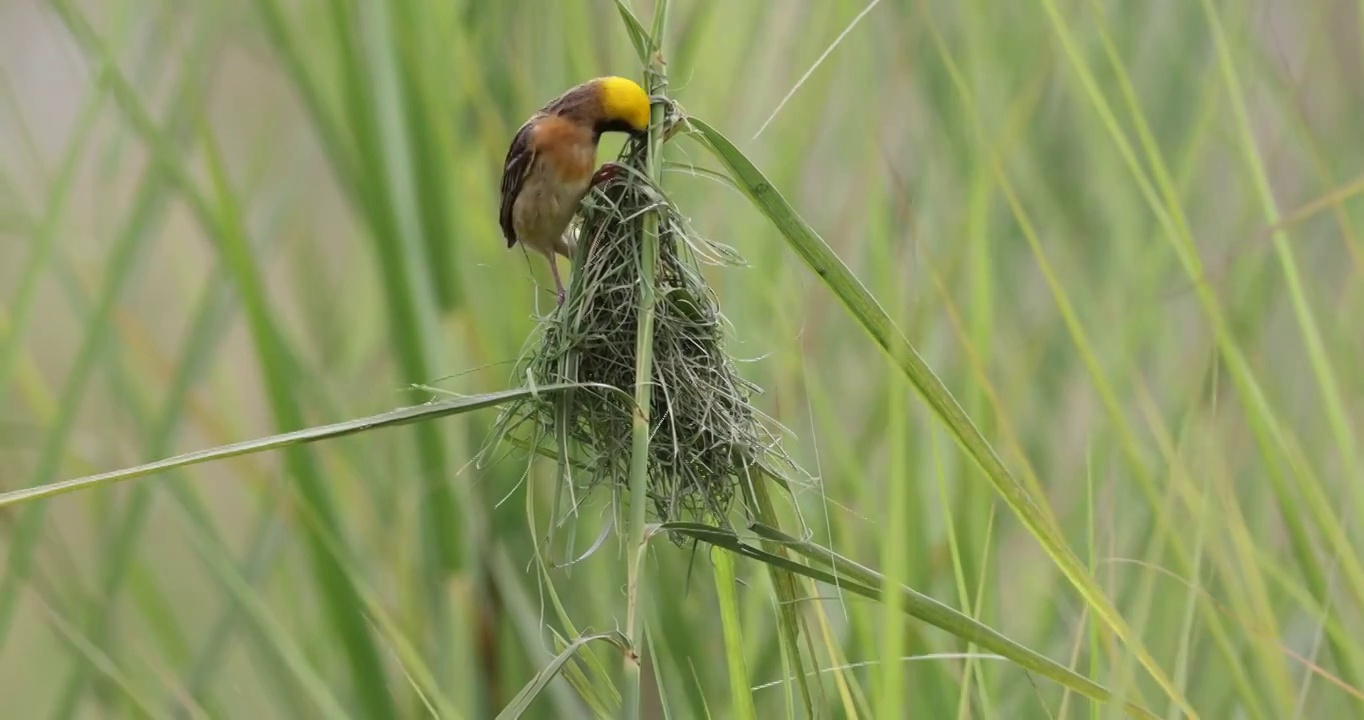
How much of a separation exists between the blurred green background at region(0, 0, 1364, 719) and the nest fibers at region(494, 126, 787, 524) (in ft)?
0.13

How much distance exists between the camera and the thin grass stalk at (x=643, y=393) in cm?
52

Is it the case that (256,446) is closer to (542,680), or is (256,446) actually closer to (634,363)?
(542,680)

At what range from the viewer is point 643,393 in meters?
0.57

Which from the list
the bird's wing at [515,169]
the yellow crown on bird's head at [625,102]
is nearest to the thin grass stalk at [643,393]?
the yellow crown on bird's head at [625,102]

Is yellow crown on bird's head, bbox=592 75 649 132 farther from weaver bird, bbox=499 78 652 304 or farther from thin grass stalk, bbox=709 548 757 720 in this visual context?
thin grass stalk, bbox=709 548 757 720

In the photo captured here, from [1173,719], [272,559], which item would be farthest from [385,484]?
[1173,719]

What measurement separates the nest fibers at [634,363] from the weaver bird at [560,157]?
0.11ft

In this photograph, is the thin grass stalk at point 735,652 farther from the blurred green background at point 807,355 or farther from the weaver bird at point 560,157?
the weaver bird at point 560,157

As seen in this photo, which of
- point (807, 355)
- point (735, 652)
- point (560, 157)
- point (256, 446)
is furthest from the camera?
point (807, 355)

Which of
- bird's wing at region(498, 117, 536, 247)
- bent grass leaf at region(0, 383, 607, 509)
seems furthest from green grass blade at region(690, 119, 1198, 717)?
bird's wing at region(498, 117, 536, 247)

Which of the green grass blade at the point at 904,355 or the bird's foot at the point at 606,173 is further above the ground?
the bird's foot at the point at 606,173

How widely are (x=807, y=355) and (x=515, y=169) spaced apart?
41 centimetres

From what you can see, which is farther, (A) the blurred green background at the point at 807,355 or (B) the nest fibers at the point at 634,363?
(A) the blurred green background at the point at 807,355

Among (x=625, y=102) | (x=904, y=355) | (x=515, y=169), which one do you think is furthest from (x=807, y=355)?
(x=904, y=355)
